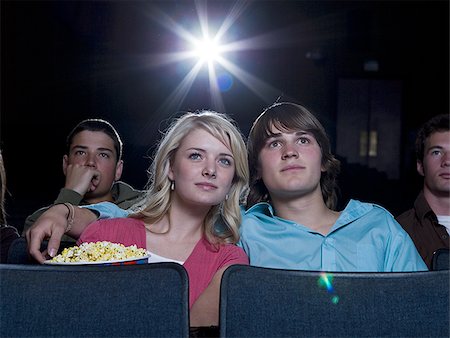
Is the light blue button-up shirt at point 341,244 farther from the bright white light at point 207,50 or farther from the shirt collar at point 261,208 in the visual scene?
the bright white light at point 207,50

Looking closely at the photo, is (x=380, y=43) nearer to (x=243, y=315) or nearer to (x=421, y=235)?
(x=421, y=235)

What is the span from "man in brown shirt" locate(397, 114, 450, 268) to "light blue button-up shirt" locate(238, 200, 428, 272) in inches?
20.1

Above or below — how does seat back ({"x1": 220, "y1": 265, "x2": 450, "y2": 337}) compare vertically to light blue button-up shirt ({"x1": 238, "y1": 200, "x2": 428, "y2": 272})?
below

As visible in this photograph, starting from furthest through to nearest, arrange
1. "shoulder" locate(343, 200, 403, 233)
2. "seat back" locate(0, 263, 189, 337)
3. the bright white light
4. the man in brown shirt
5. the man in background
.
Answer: the bright white light, the man in background, the man in brown shirt, "shoulder" locate(343, 200, 403, 233), "seat back" locate(0, 263, 189, 337)

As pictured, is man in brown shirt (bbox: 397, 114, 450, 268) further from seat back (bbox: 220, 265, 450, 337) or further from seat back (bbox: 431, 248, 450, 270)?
seat back (bbox: 220, 265, 450, 337)

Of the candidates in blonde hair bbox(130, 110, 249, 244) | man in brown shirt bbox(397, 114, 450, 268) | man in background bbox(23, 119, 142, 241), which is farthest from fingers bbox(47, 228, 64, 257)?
man in brown shirt bbox(397, 114, 450, 268)

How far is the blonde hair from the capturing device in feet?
5.01

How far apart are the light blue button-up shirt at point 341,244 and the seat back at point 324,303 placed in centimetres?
58

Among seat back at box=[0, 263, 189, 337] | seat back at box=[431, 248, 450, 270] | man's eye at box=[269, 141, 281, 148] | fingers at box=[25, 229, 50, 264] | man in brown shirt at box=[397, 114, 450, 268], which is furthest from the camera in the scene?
man in brown shirt at box=[397, 114, 450, 268]

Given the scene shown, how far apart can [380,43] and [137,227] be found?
8522mm

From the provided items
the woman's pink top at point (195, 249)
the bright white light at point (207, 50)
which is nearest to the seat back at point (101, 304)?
the woman's pink top at point (195, 249)

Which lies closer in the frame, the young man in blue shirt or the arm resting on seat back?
the arm resting on seat back

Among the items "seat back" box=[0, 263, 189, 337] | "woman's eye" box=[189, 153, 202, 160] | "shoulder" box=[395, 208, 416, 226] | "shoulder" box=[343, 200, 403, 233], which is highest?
"woman's eye" box=[189, 153, 202, 160]

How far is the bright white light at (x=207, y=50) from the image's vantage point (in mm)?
9070
